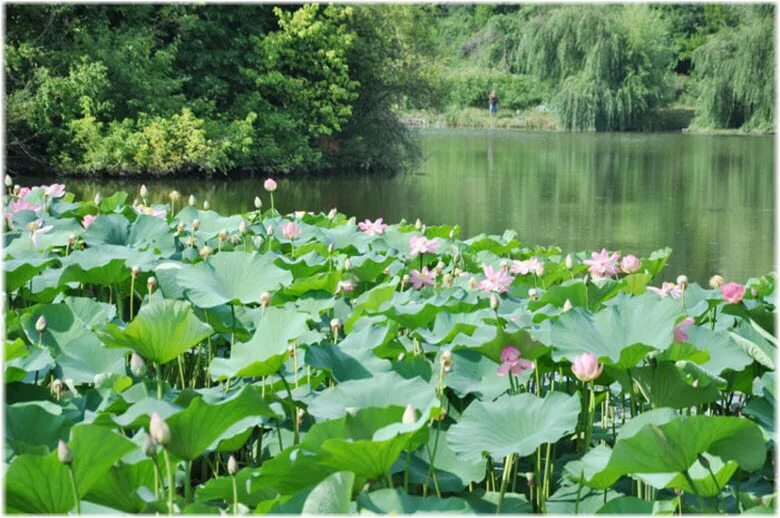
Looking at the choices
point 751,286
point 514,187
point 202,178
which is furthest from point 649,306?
point 202,178

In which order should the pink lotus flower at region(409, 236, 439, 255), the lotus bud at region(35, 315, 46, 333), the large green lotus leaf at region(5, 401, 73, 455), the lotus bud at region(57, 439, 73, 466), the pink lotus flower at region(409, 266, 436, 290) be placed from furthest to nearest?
the pink lotus flower at region(409, 236, 439, 255) → the pink lotus flower at region(409, 266, 436, 290) → the lotus bud at region(35, 315, 46, 333) → the large green lotus leaf at region(5, 401, 73, 455) → the lotus bud at region(57, 439, 73, 466)

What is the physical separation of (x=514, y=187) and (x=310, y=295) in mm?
9130

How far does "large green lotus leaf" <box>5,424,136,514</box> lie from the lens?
37.2 inches

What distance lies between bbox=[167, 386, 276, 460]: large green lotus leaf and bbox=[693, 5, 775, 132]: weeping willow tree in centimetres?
1751

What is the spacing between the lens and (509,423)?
1.19 meters

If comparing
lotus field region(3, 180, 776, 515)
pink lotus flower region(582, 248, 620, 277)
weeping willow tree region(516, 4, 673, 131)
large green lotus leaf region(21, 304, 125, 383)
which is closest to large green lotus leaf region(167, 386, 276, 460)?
lotus field region(3, 180, 776, 515)

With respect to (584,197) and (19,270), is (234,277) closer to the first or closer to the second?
(19,270)

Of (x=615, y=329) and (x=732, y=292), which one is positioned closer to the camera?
(x=615, y=329)

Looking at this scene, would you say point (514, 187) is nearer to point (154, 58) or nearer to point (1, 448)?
point (154, 58)

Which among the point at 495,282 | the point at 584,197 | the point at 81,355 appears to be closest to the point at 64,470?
the point at 81,355

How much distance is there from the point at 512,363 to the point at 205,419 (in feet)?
1.48

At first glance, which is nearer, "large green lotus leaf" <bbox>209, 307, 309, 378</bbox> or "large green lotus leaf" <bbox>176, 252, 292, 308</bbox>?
"large green lotus leaf" <bbox>209, 307, 309, 378</bbox>

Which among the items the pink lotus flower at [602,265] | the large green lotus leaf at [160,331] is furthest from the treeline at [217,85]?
the large green lotus leaf at [160,331]

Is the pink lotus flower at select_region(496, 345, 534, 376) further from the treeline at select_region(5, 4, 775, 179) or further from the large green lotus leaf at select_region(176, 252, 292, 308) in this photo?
the treeline at select_region(5, 4, 775, 179)
